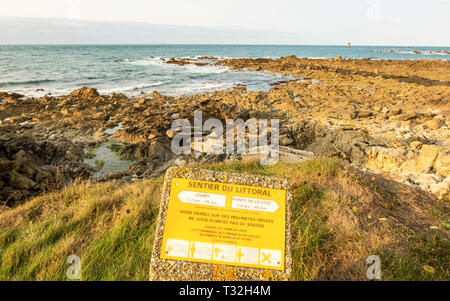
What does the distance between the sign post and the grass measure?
27.3 inches

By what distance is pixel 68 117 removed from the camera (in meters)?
13.1

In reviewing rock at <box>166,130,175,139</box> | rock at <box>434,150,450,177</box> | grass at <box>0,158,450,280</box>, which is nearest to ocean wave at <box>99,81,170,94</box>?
rock at <box>166,130,175,139</box>

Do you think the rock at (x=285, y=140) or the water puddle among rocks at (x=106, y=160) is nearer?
the water puddle among rocks at (x=106, y=160)

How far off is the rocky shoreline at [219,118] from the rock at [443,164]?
0.02 metres

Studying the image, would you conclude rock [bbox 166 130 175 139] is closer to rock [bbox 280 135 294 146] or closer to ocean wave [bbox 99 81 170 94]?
rock [bbox 280 135 294 146]

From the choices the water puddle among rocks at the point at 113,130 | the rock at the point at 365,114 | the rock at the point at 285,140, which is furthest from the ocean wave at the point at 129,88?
the rock at the point at 365,114

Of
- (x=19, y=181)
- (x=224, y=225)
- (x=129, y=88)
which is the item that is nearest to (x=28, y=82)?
(x=129, y=88)

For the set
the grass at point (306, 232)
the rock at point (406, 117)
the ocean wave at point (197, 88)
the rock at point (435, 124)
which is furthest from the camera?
the ocean wave at point (197, 88)

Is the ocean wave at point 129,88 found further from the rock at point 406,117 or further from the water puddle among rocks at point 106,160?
the rock at point 406,117

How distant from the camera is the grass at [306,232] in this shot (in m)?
2.84

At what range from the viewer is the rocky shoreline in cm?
691

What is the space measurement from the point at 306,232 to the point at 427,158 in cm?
634

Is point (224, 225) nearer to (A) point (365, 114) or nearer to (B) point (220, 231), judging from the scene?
(B) point (220, 231)

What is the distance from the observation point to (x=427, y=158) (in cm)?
712
